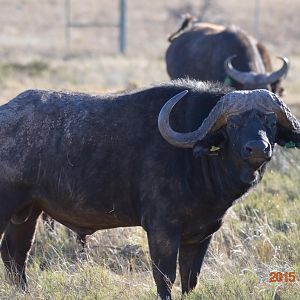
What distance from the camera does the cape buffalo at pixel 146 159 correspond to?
7.18 meters

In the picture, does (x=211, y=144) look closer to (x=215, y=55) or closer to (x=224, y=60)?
(x=224, y=60)

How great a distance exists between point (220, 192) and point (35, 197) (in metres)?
1.64

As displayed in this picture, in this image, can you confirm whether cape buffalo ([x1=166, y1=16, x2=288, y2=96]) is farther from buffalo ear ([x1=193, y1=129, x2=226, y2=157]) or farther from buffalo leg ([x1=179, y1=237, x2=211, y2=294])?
buffalo ear ([x1=193, y1=129, x2=226, y2=157])

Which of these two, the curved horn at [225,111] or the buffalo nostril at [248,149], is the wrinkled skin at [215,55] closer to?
the curved horn at [225,111]

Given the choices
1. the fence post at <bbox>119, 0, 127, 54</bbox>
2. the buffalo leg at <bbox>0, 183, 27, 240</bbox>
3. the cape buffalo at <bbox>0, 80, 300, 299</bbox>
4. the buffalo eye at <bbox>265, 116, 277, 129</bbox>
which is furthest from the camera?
the fence post at <bbox>119, 0, 127, 54</bbox>

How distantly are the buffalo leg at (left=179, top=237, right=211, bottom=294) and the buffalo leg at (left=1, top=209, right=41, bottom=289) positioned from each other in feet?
4.79

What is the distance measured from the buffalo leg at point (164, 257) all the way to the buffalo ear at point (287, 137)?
3.72 feet

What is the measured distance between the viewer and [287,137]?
288 inches

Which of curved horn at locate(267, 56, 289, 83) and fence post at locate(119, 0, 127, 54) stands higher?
curved horn at locate(267, 56, 289, 83)

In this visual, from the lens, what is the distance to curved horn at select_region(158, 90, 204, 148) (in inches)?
283

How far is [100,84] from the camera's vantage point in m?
24.7
